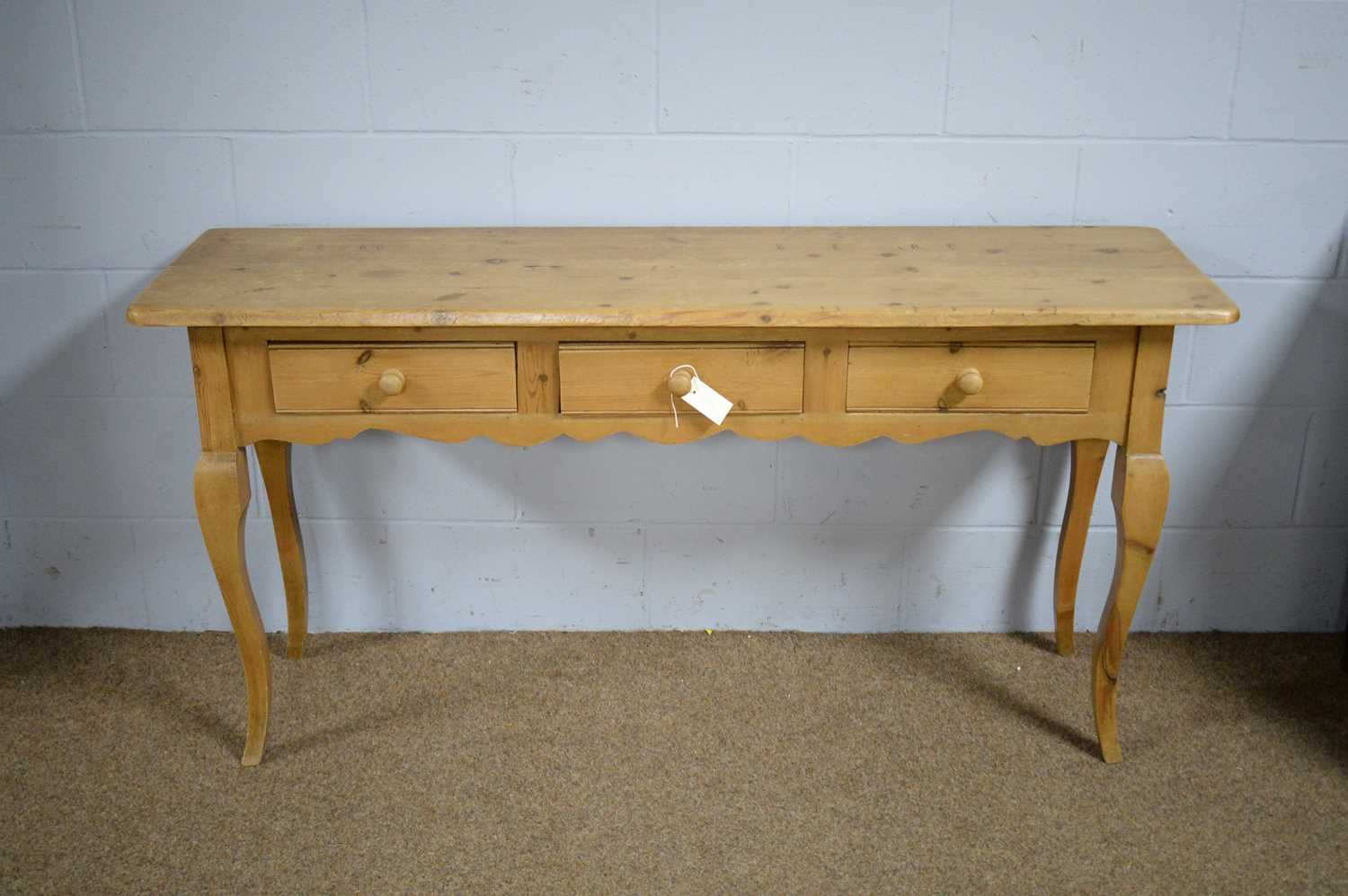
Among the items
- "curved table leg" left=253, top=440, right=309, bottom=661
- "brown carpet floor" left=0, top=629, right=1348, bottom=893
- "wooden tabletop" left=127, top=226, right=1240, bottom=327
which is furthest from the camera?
"curved table leg" left=253, top=440, right=309, bottom=661

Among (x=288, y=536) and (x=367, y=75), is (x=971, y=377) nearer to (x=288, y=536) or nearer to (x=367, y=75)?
(x=367, y=75)

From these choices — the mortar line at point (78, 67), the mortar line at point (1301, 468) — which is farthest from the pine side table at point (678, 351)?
the mortar line at point (1301, 468)

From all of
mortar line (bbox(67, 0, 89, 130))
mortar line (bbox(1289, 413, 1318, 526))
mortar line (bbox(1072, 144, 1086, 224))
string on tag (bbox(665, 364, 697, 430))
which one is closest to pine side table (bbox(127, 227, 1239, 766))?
string on tag (bbox(665, 364, 697, 430))

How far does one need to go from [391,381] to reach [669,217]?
673 mm

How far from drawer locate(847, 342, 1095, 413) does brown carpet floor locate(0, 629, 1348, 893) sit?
0.65 metres

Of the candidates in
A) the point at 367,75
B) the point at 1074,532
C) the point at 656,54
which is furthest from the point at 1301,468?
the point at 367,75

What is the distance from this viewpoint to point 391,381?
1.93 metres

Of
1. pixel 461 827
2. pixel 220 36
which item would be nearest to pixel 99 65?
pixel 220 36

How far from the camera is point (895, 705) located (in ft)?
7.87

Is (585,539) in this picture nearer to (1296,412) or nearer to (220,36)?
(220,36)

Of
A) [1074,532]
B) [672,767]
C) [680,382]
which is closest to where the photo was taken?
[680,382]

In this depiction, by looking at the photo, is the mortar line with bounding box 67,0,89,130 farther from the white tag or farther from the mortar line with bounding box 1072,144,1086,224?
the mortar line with bounding box 1072,144,1086,224

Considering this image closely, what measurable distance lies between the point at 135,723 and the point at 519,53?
136 centimetres

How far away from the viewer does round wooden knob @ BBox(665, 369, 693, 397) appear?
192 cm
